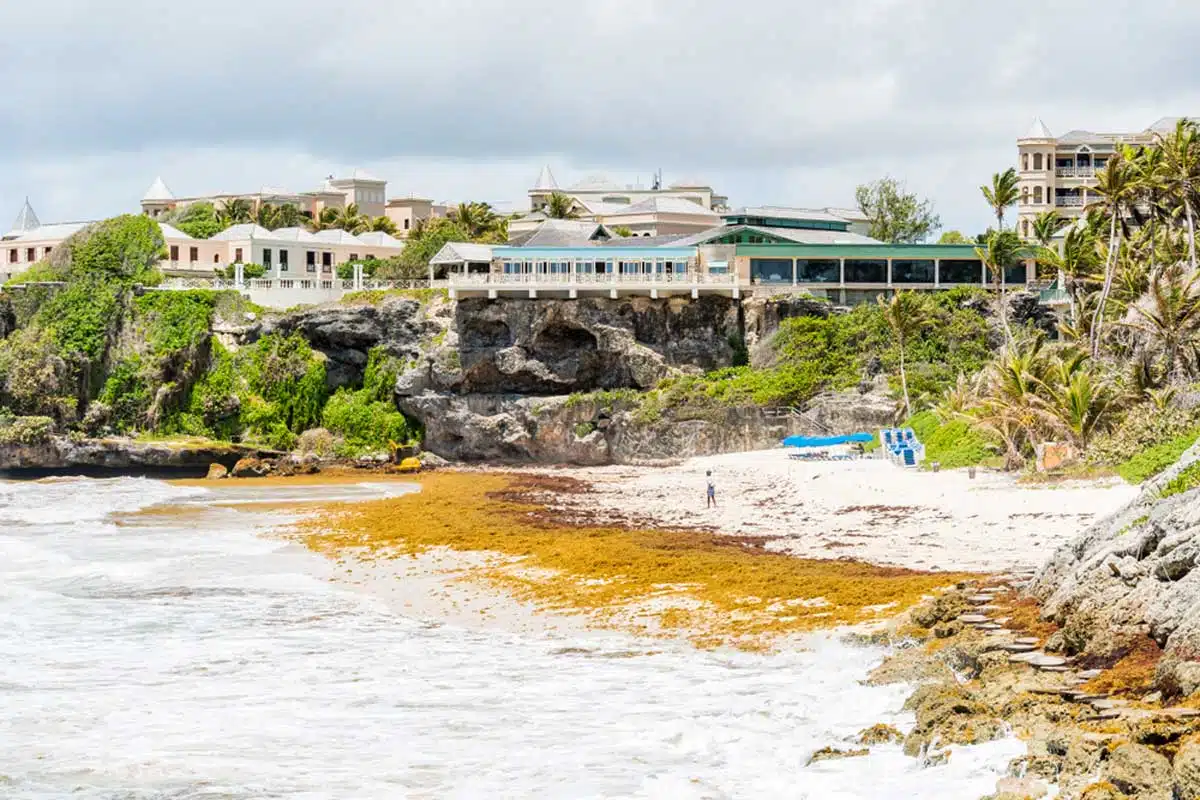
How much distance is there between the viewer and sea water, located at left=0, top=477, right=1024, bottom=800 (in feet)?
41.7

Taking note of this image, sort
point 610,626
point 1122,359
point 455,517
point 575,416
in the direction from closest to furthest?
1. point 610,626
2. point 455,517
3. point 1122,359
4. point 575,416

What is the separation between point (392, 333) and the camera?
56.9 meters

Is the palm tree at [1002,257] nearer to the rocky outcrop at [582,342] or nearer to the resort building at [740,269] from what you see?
the resort building at [740,269]

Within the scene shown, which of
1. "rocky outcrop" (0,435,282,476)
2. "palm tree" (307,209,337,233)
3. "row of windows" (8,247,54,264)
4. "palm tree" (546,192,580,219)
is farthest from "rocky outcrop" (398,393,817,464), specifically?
"palm tree" (307,209,337,233)

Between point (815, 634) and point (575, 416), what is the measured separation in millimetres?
35539

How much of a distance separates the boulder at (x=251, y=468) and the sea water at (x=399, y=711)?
90.1 feet

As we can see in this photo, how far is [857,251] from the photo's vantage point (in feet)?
185

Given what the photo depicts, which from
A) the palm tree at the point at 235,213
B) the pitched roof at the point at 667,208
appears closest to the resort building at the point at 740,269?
the pitched roof at the point at 667,208

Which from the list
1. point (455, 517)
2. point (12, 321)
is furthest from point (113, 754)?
point (12, 321)

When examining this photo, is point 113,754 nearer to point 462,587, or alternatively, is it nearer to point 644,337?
point 462,587

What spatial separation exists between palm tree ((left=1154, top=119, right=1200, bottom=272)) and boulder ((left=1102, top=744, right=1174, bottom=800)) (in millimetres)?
30248

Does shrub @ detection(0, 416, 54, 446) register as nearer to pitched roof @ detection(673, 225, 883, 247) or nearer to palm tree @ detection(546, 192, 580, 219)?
pitched roof @ detection(673, 225, 883, 247)

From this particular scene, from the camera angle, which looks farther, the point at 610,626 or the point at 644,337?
the point at 644,337

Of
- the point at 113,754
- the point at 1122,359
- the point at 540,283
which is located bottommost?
the point at 113,754
